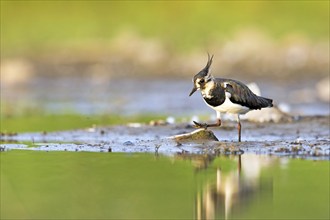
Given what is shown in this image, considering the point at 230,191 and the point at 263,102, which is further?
the point at 263,102

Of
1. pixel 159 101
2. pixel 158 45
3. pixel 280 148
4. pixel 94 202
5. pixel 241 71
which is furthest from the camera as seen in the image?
pixel 158 45

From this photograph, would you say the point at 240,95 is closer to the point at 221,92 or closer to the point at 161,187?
the point at 221,92

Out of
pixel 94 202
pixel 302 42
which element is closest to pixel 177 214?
pixel 94 202

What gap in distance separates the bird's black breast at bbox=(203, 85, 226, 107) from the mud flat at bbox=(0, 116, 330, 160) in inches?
22.5

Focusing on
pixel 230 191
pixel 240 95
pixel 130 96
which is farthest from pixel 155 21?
pixel 230 191

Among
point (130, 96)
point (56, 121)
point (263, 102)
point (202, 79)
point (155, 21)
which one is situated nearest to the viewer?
point (202, 79)

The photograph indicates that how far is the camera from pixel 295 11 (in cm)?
3369

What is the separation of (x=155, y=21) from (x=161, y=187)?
25291mm

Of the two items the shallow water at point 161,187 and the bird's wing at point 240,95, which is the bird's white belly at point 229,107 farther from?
the shallow water at point 161,187

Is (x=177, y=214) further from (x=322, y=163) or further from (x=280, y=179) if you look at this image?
(x=322, y=163)

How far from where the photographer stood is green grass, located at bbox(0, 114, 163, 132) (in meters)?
17.2

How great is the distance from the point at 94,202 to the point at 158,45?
77.7ft

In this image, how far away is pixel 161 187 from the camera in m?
9.52

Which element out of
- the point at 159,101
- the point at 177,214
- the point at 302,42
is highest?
the point at 302,42
